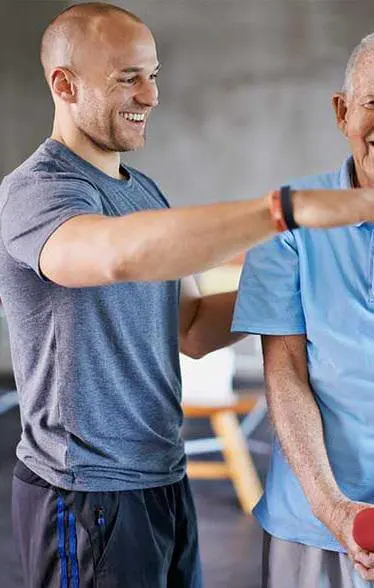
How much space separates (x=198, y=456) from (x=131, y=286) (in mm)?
3293

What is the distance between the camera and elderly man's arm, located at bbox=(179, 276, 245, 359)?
2230 millimetres

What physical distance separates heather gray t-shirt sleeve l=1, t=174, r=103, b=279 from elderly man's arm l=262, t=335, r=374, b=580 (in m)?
0.43

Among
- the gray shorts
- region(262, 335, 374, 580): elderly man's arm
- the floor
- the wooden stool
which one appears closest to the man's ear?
region(262, 335, 374, 580): elderly man's arm

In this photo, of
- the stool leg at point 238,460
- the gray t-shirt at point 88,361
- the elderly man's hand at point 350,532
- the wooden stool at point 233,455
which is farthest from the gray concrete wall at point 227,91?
the elderly man's hand at point 350,532

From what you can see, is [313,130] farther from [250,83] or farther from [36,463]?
[36,463]

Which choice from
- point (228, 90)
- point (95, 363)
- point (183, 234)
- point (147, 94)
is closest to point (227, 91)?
point (228, 90)

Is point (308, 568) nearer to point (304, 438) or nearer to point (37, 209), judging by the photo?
point (304, 438)

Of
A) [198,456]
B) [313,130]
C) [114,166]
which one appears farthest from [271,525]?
[313,130]

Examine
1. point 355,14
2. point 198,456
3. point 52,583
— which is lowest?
point 198,456

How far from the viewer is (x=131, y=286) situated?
6.27ft

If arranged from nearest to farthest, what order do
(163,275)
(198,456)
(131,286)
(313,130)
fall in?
(163,275) < (131,286) < (198,456) < (313,130)

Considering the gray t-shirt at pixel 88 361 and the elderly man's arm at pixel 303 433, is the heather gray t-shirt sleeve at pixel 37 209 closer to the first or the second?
the gray t-shirt at pixel 88 361

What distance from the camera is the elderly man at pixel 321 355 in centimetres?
176

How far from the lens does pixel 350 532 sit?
164 centimetres
